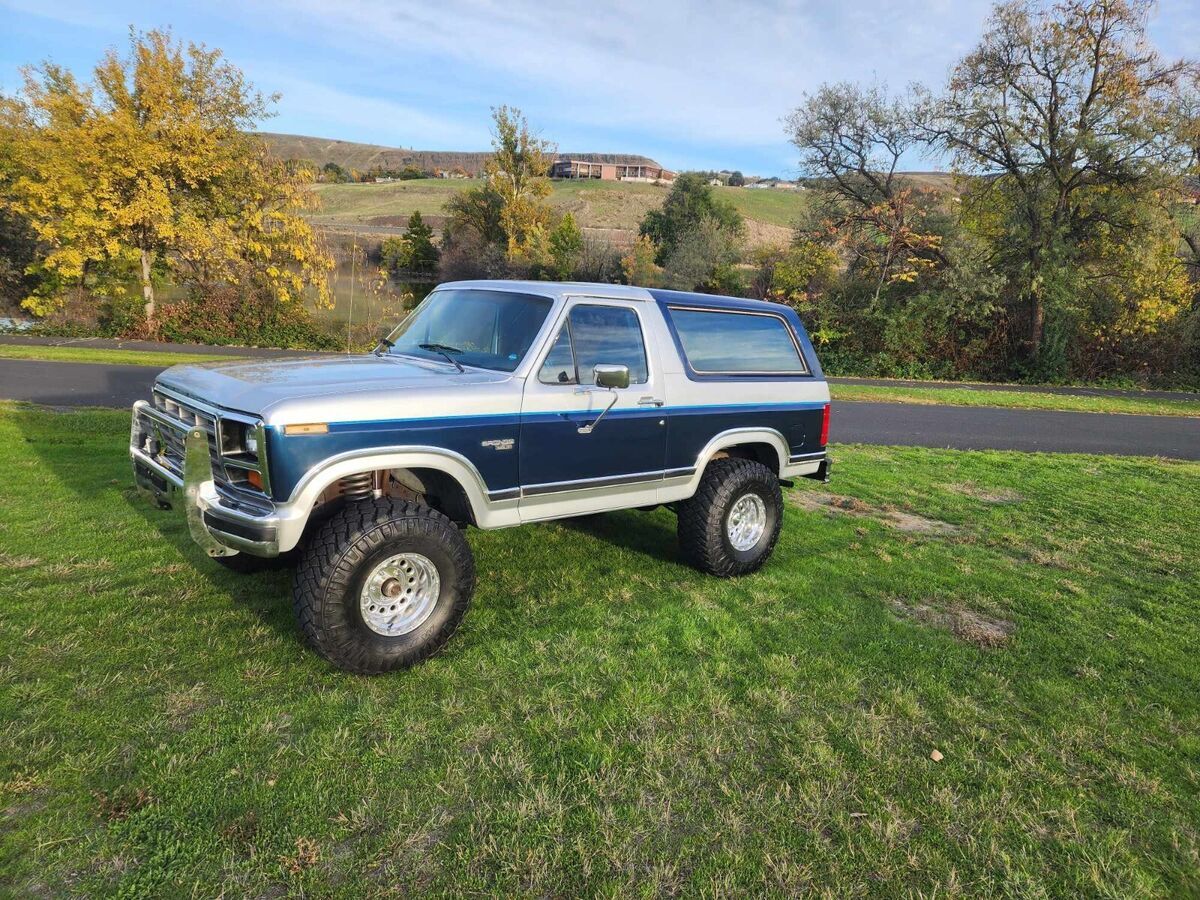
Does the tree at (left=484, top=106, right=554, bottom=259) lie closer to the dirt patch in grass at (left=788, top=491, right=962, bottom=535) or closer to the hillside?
the dirt patch in grass at (left=788, top=491, right=962, bottom=535)

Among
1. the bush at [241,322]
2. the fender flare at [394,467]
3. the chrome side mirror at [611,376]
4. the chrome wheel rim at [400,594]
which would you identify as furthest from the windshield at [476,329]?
the bush at [241,322]

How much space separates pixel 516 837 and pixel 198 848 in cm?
114

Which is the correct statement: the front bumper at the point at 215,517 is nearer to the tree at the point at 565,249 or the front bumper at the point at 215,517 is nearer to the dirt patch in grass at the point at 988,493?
the dirt patch in grass at the point at 988,493

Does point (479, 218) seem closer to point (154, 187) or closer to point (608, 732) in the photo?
point (154, 187)

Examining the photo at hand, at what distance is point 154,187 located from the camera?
21453 mm

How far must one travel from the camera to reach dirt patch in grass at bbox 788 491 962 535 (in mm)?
6934

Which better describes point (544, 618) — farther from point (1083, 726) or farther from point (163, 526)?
point (163, 526)

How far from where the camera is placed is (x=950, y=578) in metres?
5.57

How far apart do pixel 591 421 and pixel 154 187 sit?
23220mm

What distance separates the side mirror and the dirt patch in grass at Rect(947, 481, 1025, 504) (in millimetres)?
5809

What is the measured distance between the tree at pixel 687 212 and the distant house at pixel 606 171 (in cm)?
6115

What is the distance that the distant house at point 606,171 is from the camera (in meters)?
112

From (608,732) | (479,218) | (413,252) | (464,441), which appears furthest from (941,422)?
(413,252)

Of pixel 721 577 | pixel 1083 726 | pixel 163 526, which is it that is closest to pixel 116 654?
pixel 163 526
